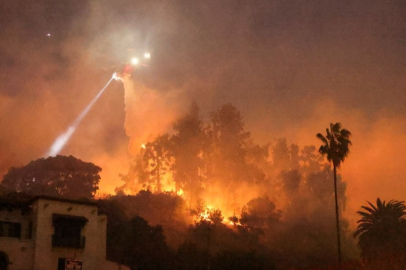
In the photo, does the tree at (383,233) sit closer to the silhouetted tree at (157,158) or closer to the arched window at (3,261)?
the arched window at (3,261)

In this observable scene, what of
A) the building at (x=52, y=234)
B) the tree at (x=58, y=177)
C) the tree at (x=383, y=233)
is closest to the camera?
the building at (x=52, y=234)

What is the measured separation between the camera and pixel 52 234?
146 feet

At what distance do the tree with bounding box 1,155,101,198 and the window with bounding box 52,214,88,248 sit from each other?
1432 inches

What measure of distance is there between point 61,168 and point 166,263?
124 feet

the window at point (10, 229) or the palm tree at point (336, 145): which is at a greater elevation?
the palm tree at point (336, 145)

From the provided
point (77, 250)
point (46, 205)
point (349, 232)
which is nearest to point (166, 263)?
point (77, 250)

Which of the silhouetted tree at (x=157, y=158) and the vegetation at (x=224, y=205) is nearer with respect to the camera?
the vegetation at (x=224, y=205)

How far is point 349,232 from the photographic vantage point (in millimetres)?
92625

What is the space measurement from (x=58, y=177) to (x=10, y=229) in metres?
40.1

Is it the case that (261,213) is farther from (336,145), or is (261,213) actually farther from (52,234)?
(52,234)

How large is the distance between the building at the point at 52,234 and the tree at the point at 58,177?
35949 millimetres

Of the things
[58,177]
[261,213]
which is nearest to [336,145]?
[261,213]

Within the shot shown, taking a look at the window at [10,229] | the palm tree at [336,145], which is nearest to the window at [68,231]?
the window at [10,229]

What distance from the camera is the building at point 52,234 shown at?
43.0 m
